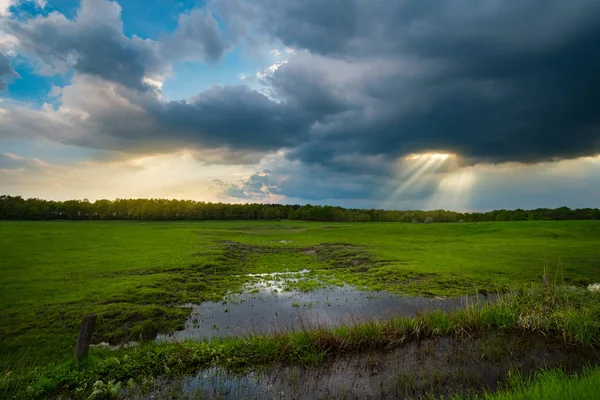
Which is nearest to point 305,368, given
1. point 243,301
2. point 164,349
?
point 164,349

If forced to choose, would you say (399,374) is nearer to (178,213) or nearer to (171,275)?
(171,275)

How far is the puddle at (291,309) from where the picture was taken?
16969 mm

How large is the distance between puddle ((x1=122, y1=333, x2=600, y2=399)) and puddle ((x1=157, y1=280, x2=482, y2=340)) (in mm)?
3787

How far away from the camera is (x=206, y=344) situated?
12758 mm

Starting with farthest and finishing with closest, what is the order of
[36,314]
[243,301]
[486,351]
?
[243,301] → [36,314] → [486,351]

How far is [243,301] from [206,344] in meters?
9.92

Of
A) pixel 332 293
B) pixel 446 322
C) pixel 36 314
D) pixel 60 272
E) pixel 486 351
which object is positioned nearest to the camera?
pixel 486 351

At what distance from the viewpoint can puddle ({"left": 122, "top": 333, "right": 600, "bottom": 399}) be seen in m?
9.97

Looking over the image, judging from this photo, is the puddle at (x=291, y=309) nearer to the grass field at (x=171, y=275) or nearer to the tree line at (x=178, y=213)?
the grass field at (x=171, y=275)

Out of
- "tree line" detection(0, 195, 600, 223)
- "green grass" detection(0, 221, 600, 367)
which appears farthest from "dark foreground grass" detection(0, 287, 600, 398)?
"tree line" detection(0, 195, 600, 223)

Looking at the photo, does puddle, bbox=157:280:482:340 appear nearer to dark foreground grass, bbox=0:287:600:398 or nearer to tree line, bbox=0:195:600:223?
dark foreground grass, bbox=0:287:600:398

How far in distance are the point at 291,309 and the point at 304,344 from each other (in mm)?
8247

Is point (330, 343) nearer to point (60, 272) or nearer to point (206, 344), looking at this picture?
point (206, 344)

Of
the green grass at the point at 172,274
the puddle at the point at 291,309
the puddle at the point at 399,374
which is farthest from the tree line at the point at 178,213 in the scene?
the puddle at the point at 399,374
